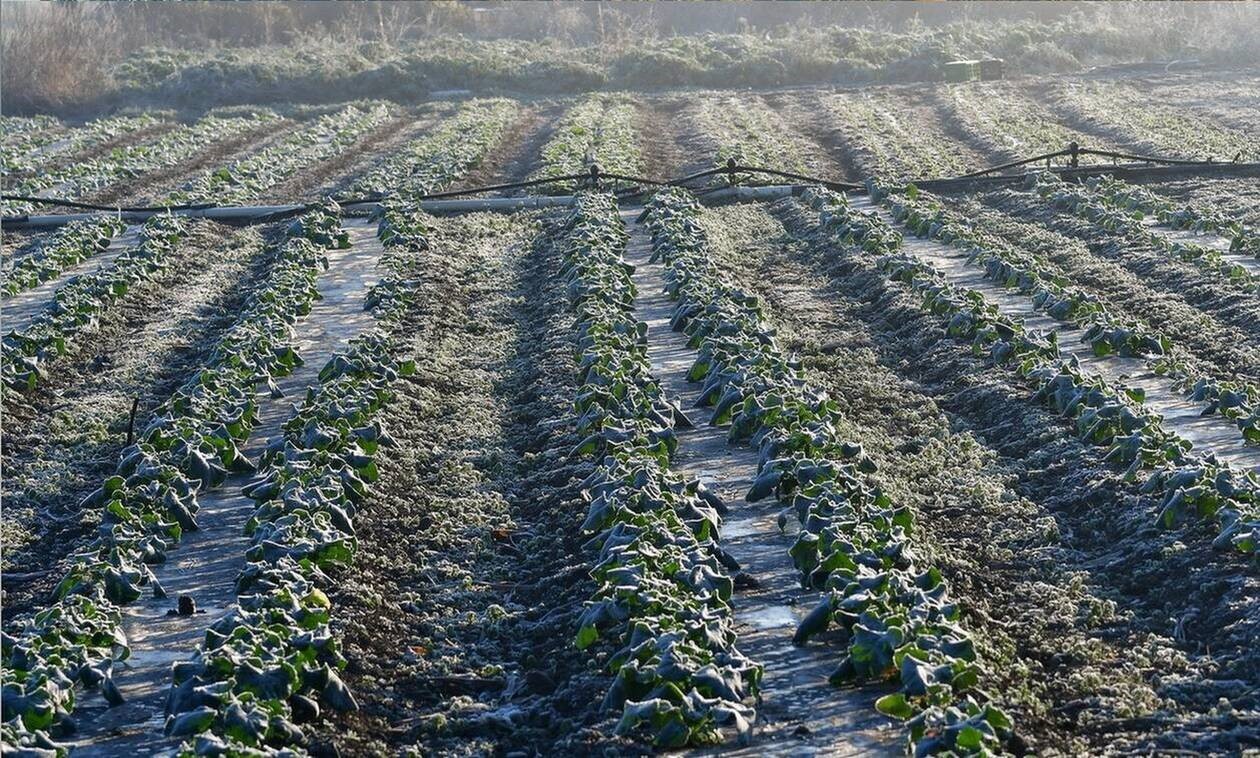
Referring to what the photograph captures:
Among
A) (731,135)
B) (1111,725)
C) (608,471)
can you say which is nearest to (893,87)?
(731,135)

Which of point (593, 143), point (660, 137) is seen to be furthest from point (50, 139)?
point (660, 137)

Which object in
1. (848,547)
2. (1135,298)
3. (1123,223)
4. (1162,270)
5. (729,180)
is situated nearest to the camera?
(848,547)

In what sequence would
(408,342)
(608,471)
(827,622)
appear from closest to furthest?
1. (827,622)
2. (608,471)
3. (408,342)

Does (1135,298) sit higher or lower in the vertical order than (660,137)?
higher

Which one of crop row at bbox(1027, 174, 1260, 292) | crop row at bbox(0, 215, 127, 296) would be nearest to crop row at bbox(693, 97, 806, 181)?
crop row at bbox(1027, 174, 1260, 292)

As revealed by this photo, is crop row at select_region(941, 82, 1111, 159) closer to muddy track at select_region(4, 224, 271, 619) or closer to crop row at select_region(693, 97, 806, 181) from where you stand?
crop row at select_region(693, 97, 806, 181)

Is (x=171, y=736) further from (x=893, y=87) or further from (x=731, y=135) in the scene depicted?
(x=893, y=87)

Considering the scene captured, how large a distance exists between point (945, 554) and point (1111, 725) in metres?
1.67

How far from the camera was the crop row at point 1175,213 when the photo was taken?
533 inches

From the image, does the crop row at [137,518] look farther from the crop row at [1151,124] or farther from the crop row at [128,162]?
the crop row at [1151,124]

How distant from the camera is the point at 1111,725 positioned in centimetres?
559

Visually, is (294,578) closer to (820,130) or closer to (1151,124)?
(820,130)

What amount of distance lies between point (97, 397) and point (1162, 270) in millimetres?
8490

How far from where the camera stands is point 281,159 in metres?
22.8
